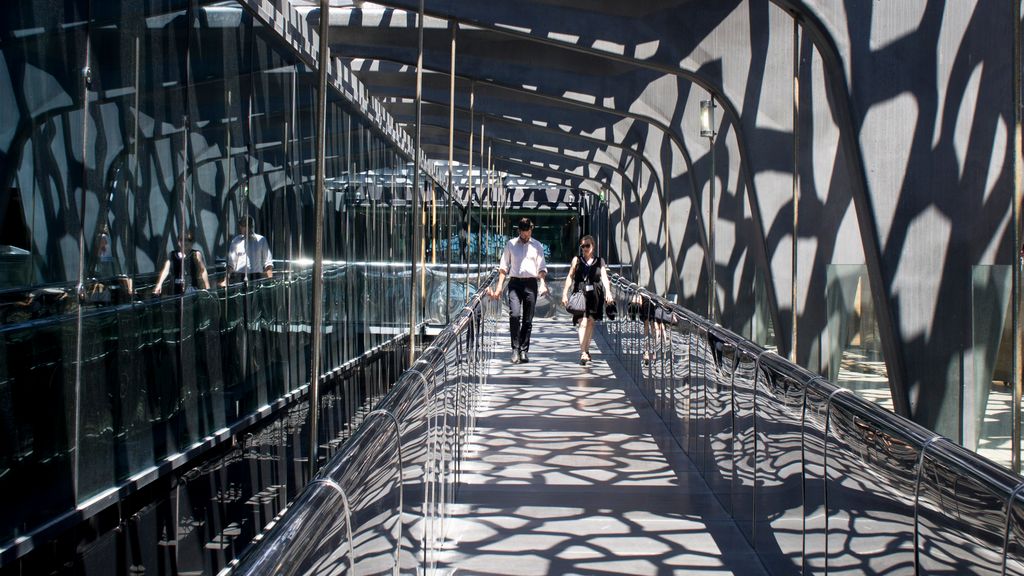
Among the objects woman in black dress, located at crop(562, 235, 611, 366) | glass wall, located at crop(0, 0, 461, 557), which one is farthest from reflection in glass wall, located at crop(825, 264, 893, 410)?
glass wall, located at crop(0, 0, 461, 557)

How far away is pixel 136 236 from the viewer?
6098mm

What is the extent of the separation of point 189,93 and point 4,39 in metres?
2.28

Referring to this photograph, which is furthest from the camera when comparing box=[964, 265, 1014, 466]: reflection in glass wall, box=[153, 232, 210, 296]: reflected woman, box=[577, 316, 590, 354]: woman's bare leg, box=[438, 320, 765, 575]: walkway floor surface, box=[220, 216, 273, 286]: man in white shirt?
box=[577, 316, 590, 354]: woman's bare leg

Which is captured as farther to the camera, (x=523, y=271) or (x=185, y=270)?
(x=523, y=271)

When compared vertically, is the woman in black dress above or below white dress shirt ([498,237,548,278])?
below

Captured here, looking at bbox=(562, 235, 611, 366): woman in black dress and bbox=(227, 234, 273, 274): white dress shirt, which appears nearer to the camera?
bbox=(227, 234, 273, 274): white dress shirt

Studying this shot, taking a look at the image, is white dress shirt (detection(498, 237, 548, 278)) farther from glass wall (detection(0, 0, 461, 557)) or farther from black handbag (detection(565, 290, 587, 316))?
glass wall (detection(0, 0, 461, 557))

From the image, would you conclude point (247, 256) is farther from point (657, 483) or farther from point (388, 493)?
point (388, 493)

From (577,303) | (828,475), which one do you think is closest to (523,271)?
(577,303)

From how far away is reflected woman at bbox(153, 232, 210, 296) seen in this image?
21.7 feet

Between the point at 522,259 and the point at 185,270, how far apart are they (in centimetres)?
653

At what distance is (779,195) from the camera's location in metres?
14.7

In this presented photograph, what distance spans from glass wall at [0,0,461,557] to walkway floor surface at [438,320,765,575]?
1.74 metres

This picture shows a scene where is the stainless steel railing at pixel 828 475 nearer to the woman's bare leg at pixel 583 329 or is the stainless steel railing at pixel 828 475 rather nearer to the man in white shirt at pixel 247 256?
the man in white shirt at pixel 247 256
